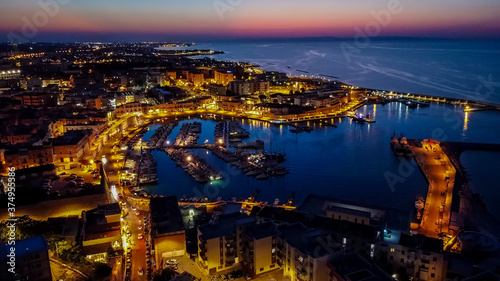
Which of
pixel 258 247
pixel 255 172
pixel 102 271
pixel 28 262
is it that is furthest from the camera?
pixel 255 172

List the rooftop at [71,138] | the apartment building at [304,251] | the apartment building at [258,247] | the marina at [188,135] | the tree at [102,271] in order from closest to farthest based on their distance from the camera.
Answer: the apartment building at [304,251] → the tree at [102,271] → the apartment building at [258,247] → the rooftop at [71,138] → the marina at [188,135]

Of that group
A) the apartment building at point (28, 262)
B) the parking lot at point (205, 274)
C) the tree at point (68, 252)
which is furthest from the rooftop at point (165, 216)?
the apartment building at point (28, 262)

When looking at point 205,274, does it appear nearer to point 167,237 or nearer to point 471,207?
point 167,237

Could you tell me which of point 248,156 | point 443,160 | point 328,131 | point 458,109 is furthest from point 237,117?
point 458,109

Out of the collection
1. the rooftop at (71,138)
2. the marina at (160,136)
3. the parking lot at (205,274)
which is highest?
the rooftop at (71,138)

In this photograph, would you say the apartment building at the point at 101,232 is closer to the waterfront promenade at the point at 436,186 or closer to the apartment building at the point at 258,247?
the apartment building at the point at 258,247

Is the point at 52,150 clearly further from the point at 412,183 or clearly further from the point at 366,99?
the point at 366,99

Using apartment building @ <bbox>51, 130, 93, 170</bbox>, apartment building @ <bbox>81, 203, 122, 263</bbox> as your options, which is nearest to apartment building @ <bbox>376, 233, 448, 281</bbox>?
apartment building @ <bbox>81, 203, 122, 263</bbox>

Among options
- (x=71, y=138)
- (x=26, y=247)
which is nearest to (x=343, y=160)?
(x=71, y=138)
